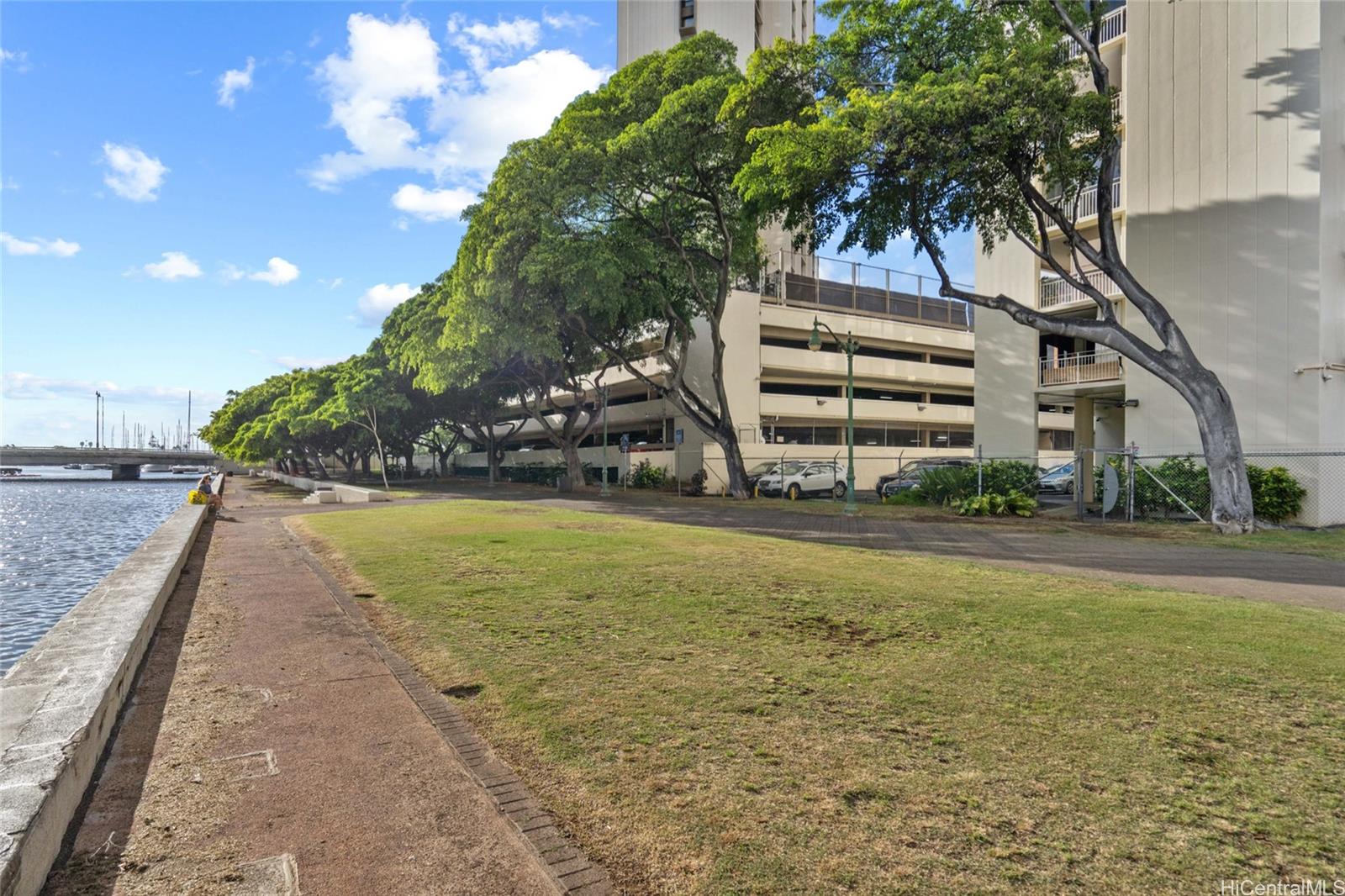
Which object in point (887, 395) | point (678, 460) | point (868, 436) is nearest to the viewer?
point (678, 460)

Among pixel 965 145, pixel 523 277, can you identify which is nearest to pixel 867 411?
pixel 523 277

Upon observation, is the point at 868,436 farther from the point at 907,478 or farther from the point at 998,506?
the point at 998,506

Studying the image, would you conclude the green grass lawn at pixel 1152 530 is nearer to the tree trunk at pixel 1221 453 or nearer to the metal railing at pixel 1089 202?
the tree trunk at pixel 1221 453

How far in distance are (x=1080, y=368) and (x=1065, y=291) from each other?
323 centimetres

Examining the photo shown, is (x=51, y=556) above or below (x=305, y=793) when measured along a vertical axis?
below

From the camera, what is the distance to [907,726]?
14.4 ft

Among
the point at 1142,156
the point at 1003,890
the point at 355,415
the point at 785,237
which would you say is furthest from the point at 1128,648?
the point at 785,237

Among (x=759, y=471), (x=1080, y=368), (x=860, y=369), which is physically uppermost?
(x=860, y=369)

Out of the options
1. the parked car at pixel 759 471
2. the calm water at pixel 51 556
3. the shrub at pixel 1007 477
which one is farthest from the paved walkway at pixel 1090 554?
the calm water at pixel 51 556

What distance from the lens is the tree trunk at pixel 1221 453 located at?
1702cm

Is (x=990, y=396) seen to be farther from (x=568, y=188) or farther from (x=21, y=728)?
(x=21, y=728)

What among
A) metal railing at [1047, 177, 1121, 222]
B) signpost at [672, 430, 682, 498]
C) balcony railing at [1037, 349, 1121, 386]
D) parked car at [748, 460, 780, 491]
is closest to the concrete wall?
balcony railing at [1037, 349, 1121, 386]

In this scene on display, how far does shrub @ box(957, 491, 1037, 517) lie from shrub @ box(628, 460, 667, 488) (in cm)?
2049

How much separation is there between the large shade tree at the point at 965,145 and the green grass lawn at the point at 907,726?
11033mm
